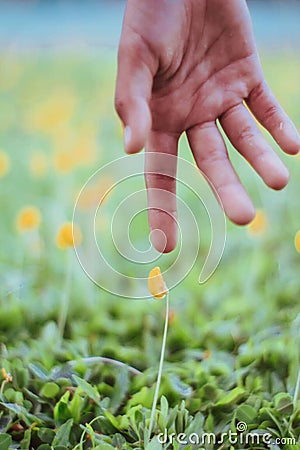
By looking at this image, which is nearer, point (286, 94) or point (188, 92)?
point (188, 92)

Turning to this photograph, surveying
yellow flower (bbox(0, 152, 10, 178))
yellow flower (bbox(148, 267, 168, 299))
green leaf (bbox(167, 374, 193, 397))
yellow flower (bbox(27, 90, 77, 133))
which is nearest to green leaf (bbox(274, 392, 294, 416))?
green leaf (bbox(167, 374, 193, 397))

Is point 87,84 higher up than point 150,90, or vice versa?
point 87,84

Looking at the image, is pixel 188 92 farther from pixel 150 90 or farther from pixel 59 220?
pixel 59 220

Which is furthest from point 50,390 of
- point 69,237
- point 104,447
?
point 69,237

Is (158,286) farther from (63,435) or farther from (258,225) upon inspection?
(258,225)

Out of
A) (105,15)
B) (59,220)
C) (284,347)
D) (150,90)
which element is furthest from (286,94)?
(150,90)

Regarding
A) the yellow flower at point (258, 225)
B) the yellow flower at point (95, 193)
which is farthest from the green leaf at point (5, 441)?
the yellow flower at point (258, 225)

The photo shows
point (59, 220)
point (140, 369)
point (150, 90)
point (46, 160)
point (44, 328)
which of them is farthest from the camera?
point (46, 160)
